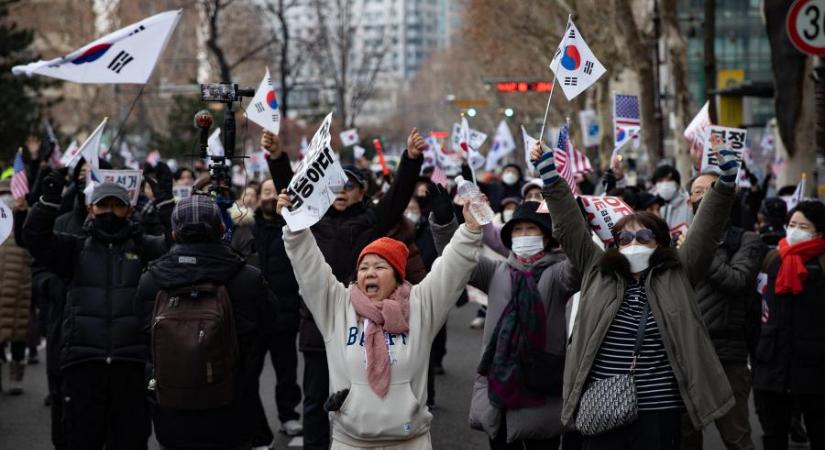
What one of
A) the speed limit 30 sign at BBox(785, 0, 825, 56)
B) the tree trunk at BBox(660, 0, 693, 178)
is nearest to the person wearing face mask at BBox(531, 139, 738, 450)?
the speed limit 30 sign at BBox(785, 0, 825, 56)

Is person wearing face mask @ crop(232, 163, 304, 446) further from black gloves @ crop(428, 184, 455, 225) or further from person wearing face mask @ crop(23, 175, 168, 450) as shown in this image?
black gloves @ crop(428, 184, 455, 225)

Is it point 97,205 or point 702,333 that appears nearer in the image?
point 702,333

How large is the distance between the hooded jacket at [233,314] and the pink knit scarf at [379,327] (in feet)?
1.88

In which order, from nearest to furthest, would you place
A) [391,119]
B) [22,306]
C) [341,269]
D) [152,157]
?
[341,269] < [22,306] < [152,157] < [391,119]

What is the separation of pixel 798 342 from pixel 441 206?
3245 mm

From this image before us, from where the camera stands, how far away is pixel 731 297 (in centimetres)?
797

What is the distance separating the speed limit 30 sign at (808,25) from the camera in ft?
28.9

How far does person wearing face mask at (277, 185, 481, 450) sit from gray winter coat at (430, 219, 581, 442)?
71 centimetres

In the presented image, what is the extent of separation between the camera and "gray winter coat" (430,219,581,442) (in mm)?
6656

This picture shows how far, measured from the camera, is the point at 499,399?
22.1ft

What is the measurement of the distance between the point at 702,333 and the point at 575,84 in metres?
2.84

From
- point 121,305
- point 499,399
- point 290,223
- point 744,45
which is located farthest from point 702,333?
point 744,45

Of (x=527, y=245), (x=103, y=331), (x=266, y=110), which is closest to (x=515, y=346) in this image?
(x=527, y=245)

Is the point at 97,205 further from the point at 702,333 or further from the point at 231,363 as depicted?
the point at 702,333
